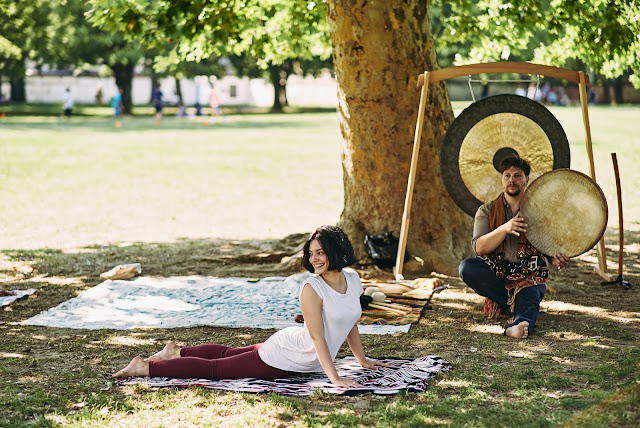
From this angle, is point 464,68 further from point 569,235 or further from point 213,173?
point 213,173

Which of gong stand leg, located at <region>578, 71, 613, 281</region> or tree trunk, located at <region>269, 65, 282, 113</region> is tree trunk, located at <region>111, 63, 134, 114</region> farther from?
gong stand leg, located at <region>578, 71, 613, 281</region>

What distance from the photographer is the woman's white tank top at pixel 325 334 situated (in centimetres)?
545

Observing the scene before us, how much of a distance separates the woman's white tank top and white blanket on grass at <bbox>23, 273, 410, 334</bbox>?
1.68 m

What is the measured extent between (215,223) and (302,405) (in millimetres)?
9163

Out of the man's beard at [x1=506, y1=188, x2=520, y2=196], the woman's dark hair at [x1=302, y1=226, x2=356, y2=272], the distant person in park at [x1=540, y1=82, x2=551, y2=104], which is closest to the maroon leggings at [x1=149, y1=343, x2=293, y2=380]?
the woman's dark hair at [x1=302, y1=226, x2=356, y2=272]

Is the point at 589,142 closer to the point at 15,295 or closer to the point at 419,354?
the point at 419,354

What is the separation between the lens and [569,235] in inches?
284

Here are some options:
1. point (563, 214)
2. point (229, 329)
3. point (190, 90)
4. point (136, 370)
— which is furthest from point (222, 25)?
point (190, 90)

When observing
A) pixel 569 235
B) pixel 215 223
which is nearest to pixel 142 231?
pixel 215 223

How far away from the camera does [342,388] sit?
5426 millimetres

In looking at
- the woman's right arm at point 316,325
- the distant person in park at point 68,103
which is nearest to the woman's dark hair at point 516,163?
the woman's right arm at point 316,325

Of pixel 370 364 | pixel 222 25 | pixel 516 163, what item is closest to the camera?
pixel 370 364

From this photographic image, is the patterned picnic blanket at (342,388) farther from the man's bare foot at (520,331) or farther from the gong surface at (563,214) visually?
the gong surface at (563,214)

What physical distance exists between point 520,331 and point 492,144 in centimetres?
250
